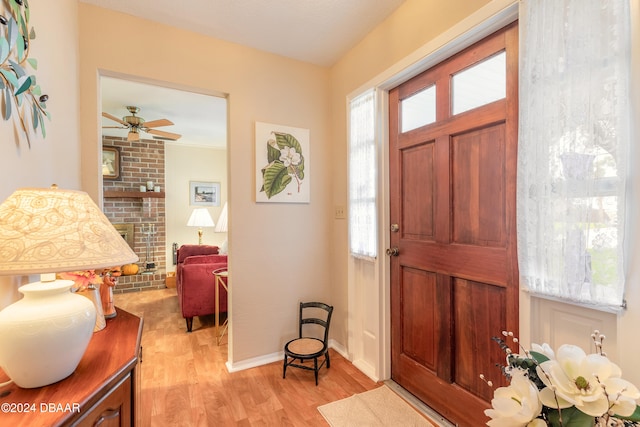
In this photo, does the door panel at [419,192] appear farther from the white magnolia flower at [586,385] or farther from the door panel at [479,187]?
the white magnolia flower at [586,385]

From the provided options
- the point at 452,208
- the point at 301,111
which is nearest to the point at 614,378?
the point at 452,208

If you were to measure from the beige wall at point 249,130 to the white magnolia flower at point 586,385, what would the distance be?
2.04 meters

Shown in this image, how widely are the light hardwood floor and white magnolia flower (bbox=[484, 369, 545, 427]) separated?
140 centimetres

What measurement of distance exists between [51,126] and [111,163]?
160 inches

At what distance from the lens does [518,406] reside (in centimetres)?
61

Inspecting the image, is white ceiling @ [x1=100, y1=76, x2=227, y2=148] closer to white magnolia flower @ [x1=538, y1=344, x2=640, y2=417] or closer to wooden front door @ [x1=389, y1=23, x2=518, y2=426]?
wooden front door @ [x1=389, y1=23, x2=518, y2=426]


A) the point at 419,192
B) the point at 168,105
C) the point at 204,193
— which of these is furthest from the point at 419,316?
the point at 204,193

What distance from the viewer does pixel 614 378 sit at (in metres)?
0.61

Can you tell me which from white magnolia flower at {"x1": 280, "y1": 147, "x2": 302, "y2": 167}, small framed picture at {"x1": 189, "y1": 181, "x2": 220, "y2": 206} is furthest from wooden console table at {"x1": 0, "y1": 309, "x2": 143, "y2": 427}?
small framed picture at {"x1": 189, "y1": 181, "x2": 220, "y2": 206}

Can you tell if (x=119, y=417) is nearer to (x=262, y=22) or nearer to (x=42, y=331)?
(x=42, y=331)

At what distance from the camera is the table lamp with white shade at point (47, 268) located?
0.72 m

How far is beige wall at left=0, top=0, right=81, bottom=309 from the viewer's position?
93 centimetres

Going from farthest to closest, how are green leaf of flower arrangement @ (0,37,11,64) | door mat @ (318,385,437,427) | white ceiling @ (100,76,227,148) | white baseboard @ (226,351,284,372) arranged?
white ceiling @ (100,76,227,148), white baseboard @ (226,351,284,372), door mat @ (318,385,437,427), green leaf of flower arrangement @ (0,37,11,64)

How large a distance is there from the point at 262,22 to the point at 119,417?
7.73 ft
